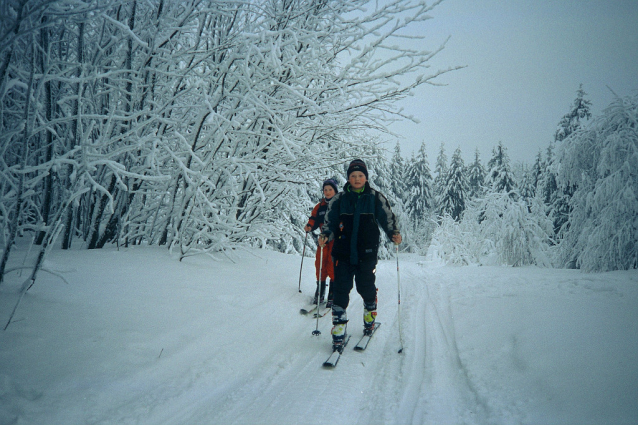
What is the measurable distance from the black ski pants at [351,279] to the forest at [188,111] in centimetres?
131

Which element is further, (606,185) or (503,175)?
(503,175)

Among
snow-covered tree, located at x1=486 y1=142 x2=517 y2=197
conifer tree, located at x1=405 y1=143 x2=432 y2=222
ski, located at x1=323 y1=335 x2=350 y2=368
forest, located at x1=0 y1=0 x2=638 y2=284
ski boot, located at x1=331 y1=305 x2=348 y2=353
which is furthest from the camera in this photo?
conifer tree, located at x1=405 y1=143 x2=432 y2=222

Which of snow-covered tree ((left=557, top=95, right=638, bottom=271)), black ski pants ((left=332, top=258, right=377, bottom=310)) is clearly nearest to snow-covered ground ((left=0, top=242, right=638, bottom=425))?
black ski pants ((left=332, top=258, right=377, bottom=310))

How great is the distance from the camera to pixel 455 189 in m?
36.8

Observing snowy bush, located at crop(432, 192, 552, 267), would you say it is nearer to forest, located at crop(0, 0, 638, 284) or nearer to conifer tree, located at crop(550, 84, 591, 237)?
conifer tree, located at crop(550, 84, 591, 237)

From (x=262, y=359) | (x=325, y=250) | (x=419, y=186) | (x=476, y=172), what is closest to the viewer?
(x=262, y=359)

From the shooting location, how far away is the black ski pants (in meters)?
3.58

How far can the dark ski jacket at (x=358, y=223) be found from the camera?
11.7 feet

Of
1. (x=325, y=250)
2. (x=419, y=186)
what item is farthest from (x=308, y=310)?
(x=419, y=186)

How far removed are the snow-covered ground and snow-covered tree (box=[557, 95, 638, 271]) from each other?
3.92 meters

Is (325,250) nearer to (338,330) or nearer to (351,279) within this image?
(351,279)

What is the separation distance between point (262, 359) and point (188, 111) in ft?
12.0

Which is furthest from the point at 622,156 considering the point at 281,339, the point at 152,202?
the point at 152,202

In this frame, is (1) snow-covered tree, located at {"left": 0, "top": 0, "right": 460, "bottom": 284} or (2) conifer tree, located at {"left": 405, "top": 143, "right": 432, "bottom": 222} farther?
(2) conifer tree, located at {"left": 405, "top": 143, "right": 432, "bottom": 222}
